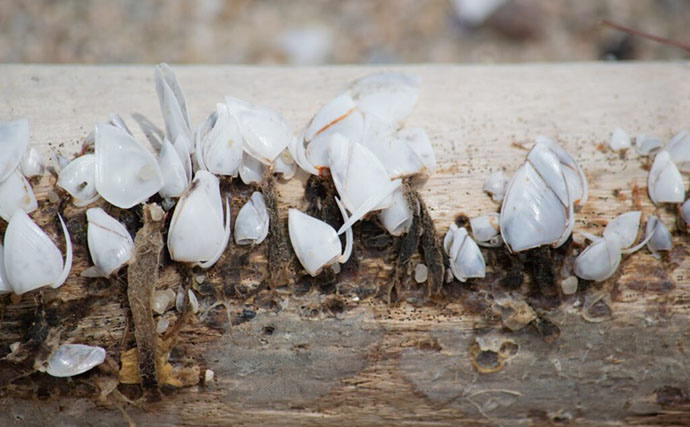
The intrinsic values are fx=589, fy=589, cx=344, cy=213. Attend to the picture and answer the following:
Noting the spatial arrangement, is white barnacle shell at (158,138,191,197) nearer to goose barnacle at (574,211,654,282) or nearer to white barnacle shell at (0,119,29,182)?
white barnacle shell at (0,119,29,182)

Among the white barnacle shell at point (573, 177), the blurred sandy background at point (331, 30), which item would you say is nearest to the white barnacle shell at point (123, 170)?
the white barnacle shell at point (573, 177)

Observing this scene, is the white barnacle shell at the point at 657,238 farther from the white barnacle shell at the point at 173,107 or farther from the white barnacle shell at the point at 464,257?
the white barnacle shell at the point at 173,107

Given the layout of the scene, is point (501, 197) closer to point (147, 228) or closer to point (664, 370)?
point (664, 370)

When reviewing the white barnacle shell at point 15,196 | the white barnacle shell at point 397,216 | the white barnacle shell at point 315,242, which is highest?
the white barnacle shell at point 15,196

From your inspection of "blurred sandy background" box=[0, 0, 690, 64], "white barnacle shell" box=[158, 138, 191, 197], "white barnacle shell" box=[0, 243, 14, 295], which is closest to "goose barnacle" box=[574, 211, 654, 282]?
"white barnacle shell" box=[158, 138, 191, 197]

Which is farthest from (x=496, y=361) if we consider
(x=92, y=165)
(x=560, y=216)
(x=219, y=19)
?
(x=219, y=19)

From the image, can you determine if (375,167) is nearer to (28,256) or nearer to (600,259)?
(600,259)
